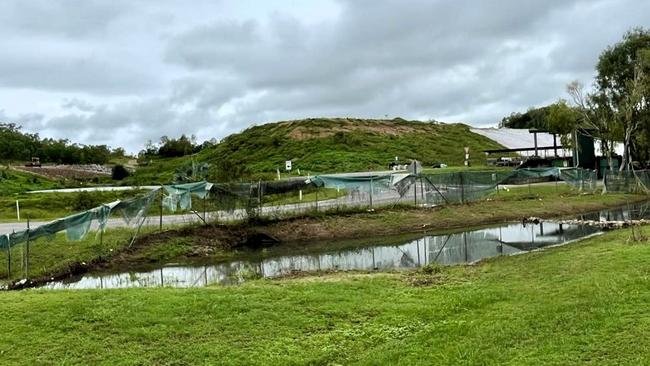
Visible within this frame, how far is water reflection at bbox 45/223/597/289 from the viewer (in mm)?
16578

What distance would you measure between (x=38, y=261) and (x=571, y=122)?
132ft

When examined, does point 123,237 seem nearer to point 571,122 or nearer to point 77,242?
point 77,242

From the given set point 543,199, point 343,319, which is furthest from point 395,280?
point 543,199

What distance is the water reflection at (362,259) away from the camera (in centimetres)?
1658

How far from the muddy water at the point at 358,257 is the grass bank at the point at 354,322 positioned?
517 centimetres

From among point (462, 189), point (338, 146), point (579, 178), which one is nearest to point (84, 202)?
point (462, 189)

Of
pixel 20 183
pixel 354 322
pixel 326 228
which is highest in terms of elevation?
pixel 20 183

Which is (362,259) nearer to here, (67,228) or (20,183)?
(67,228)

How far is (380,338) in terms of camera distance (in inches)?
314

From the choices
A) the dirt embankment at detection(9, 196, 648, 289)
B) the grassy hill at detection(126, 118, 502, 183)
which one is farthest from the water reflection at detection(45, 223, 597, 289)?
the grassy hill at detection(126, 118, 502, 183)

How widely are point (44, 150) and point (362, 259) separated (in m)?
118

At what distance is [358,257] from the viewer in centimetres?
1966

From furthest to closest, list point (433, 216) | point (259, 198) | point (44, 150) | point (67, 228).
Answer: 1. point (44, 150)
2. point (433, 216)
3. point (259, 198)
4. point (67, 228)

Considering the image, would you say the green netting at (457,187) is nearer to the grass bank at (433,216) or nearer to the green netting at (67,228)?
the grass bank at (433,216)
